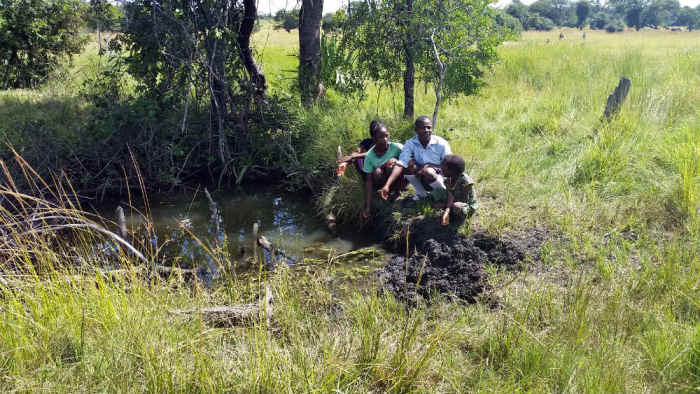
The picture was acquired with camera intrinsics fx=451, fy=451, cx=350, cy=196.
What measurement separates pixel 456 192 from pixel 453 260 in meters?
0.97

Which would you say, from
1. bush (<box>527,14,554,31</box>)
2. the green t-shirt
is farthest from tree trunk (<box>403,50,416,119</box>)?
bush (<box>527,14,554,31</box>)

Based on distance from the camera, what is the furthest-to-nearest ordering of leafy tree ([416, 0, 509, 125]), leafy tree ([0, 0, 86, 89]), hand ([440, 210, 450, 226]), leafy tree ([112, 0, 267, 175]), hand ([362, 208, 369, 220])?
leafy tree ([0, 0, 86, 89])
leafy tree ([416, 0, 509, 125])
leafy tree ([112, 0, 267, 175])
hand ([362, 208, 369, 220])
hand ([440, 210, 450, 226])

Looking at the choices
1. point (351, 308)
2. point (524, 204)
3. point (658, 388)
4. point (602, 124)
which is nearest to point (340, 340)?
point (351, 308)

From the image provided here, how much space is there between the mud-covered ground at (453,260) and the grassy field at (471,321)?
160mm

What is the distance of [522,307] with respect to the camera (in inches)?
125

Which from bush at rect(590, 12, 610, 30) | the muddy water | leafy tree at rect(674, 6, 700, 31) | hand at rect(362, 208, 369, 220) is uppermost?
leafy tree at rect(674, 6, 700, 31)

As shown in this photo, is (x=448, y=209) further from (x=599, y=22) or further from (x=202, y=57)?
(x=599, y=22)

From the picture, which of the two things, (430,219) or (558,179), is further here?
(558,179)

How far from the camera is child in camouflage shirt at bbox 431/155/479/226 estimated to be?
4492mm

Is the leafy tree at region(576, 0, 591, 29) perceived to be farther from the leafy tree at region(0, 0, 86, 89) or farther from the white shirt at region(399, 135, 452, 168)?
the white shirt at region(399, 135, 452, 168)

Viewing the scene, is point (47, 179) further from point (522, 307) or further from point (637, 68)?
point (637, 68)

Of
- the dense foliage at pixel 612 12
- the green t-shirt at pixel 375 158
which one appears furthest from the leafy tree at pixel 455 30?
the dense foliage at pixel 612 12

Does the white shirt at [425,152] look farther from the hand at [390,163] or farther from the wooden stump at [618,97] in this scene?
the wooden stump at [618,97]

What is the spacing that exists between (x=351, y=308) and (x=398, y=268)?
1120 mm
